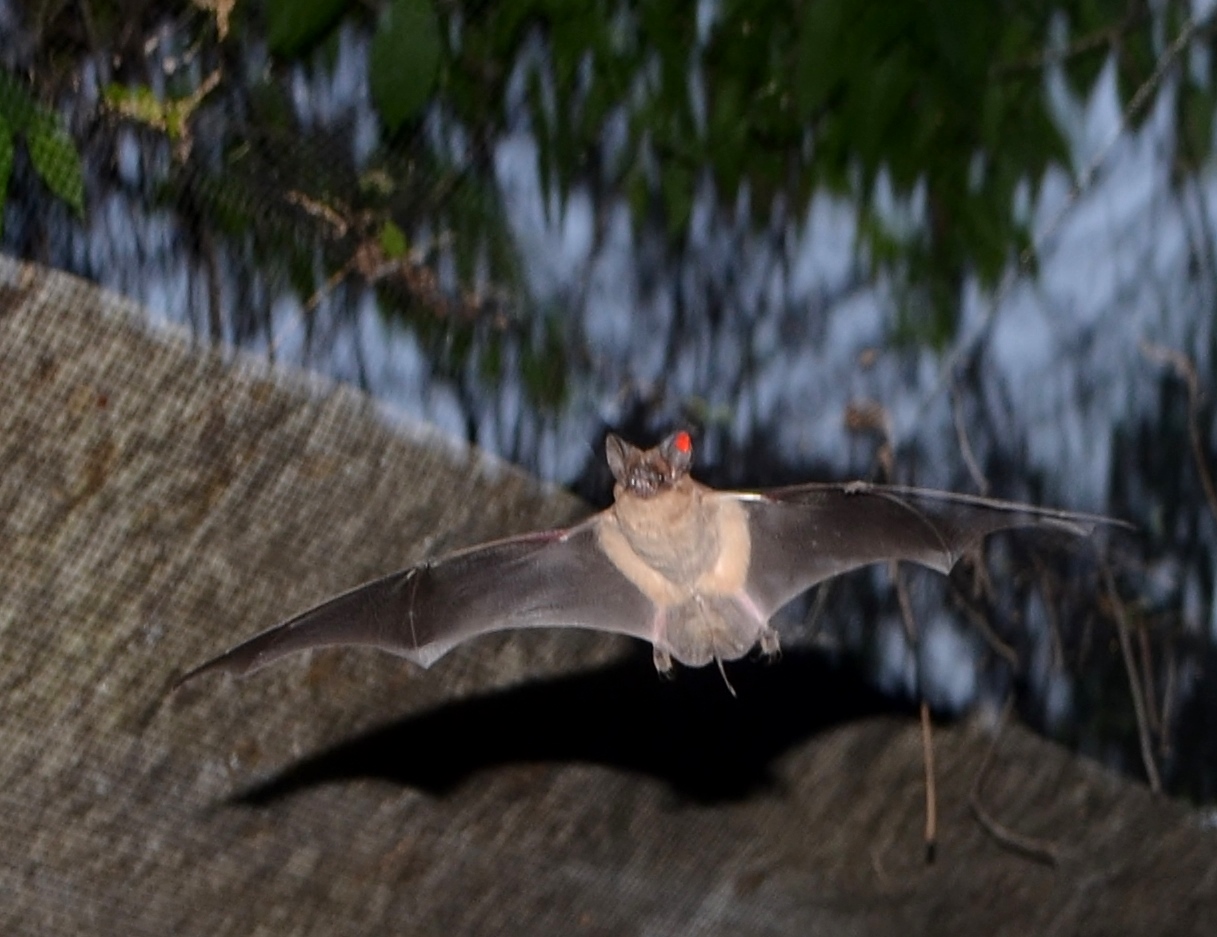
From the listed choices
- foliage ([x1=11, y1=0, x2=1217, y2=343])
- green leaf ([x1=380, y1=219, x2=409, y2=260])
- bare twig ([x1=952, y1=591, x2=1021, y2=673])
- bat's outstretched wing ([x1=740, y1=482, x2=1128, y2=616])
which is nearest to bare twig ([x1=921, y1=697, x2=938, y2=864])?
bare twig ([x1=952, y1=591, x2=1021, y2=673])

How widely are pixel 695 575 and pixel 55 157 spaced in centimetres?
109

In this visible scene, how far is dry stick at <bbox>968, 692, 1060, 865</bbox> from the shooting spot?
A: 263cm

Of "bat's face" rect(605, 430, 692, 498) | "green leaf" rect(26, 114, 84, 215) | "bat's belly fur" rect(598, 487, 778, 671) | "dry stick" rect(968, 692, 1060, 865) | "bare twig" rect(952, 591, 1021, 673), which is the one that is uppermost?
"green leaf" rect(26, 114, 84, 215)

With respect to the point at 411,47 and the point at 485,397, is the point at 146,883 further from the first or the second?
the point at 411,47

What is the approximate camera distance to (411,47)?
143 cm

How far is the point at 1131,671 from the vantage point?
8.13 ft

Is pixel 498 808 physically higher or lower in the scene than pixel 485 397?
lower

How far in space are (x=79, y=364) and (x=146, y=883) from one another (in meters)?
0.79

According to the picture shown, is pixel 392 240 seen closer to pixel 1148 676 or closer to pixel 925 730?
pixel 925 730

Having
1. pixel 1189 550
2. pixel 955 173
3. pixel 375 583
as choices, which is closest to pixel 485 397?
pixel 375 583

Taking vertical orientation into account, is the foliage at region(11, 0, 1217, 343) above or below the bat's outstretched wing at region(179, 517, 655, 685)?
above

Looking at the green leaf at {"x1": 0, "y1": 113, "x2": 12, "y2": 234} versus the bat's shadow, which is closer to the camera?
the green leaf at {"x1": 0, "y1": 113, "x2": 12, "y2": 234}

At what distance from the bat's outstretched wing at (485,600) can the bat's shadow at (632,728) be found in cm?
19

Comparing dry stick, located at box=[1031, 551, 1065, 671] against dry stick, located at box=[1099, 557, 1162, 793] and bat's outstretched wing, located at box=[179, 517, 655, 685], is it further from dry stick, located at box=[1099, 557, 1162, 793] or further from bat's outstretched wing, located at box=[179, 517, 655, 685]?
bat's outstretched wing, located at box=[179, 517, 655, 685]
